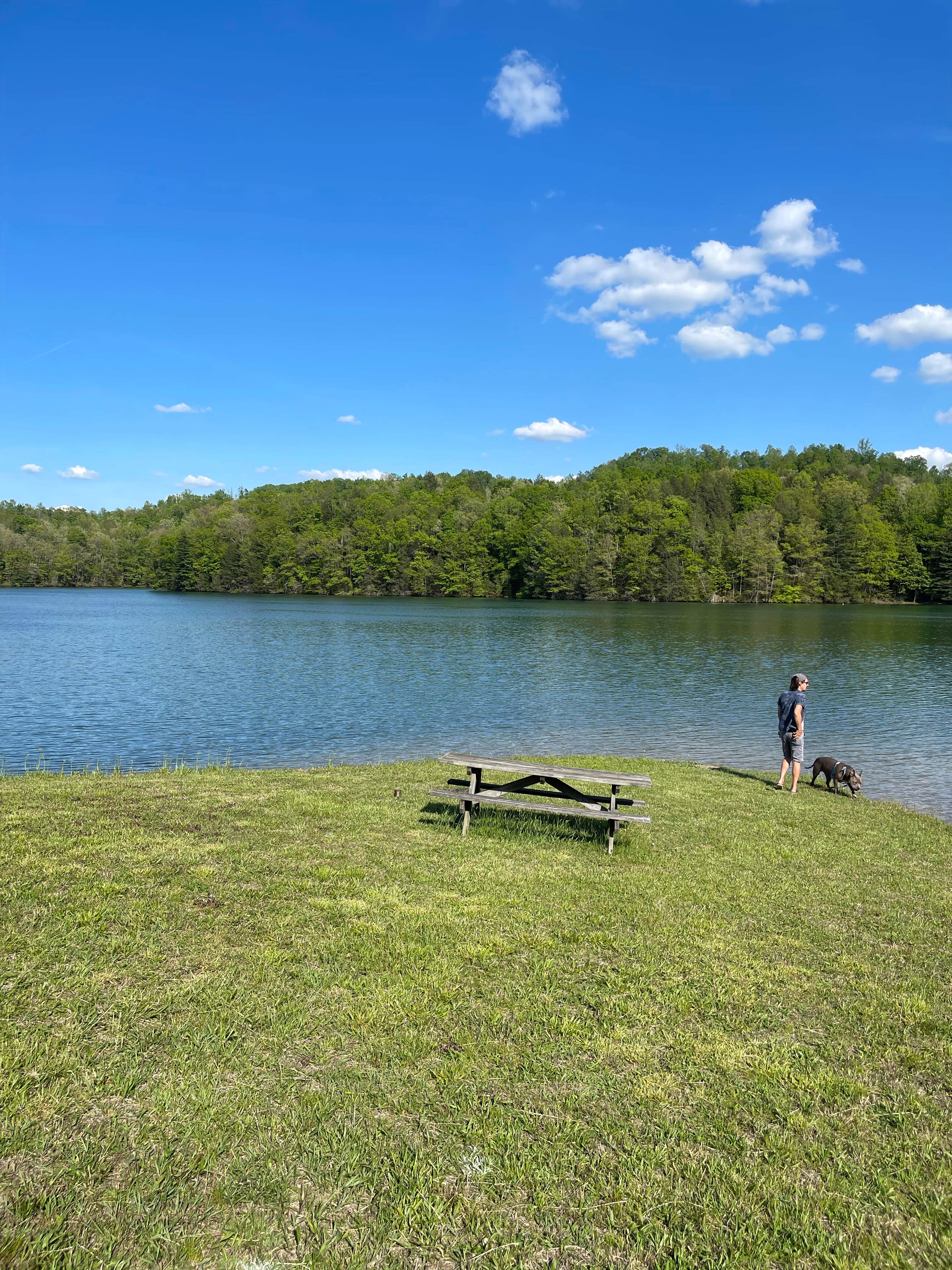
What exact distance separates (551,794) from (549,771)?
0.81 metres

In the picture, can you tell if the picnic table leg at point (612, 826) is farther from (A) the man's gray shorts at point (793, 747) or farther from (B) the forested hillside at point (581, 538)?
(B) the forested hillside at point (581, 538)

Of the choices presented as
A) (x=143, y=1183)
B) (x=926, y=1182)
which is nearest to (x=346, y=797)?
(x=143, y=1183)

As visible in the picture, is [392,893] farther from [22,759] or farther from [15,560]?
[15,560]

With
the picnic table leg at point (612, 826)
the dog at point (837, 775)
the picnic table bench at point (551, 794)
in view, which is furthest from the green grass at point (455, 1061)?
the dog at point (837, 775)

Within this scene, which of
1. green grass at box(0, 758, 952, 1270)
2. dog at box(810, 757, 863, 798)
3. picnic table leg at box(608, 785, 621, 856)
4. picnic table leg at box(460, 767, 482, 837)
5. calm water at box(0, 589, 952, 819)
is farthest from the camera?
calm water at box(0, 589, 952, 819)

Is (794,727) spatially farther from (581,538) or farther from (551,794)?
(581,538)

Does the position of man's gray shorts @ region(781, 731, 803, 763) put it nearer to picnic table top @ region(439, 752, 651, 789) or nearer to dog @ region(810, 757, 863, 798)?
dog @ region(810, 757, 863, 798)

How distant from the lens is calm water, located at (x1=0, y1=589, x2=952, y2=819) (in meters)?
20.0

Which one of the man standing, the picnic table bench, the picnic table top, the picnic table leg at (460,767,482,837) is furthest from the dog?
the picnic table leg at (460,767,482,837)

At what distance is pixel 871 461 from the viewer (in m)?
165

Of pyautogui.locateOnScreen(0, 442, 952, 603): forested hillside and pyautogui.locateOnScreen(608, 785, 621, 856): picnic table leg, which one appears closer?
pyautogui.locateOnScreen(608, 785, 621, 856): picnic table leg

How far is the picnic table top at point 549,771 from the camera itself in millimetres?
9812

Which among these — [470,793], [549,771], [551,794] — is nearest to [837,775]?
[551,794]

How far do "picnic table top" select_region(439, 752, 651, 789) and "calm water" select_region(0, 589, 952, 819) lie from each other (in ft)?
28.5
